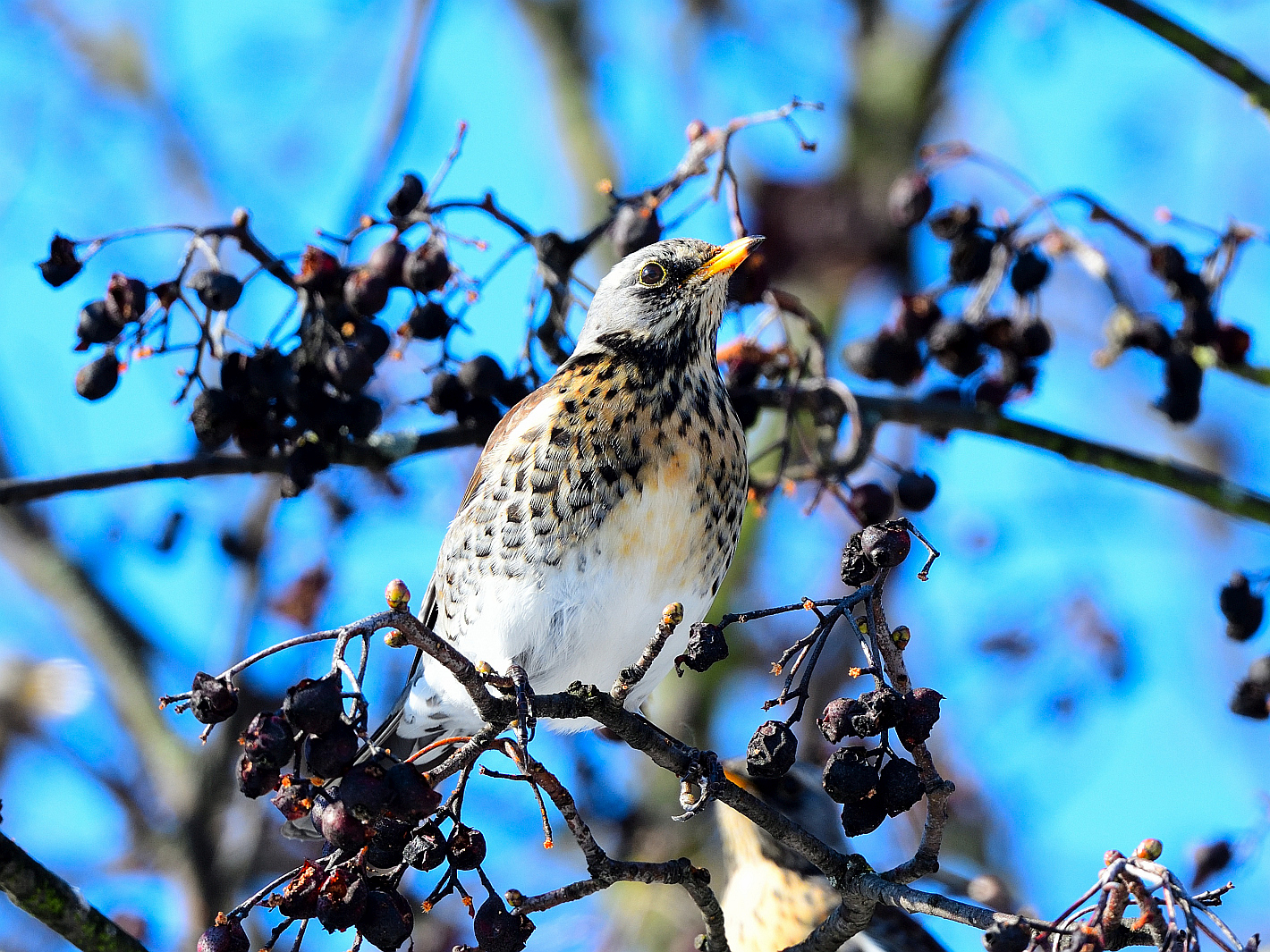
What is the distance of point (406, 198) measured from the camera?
2885 mm

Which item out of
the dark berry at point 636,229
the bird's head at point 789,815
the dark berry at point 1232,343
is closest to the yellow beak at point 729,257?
the dark berry at point 636,229

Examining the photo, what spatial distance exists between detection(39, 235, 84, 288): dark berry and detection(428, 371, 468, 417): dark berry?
0.78m

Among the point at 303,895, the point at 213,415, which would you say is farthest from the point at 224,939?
the point at 213,415

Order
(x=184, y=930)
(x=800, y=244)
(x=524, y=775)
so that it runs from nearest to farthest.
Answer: (x=524, y=775), (x=184, y=930), (x=800, y=244)

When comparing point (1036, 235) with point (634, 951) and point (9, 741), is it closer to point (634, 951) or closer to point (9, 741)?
point (634, 951)

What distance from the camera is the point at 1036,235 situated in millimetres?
A: 3375

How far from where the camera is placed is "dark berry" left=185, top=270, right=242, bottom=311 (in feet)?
9.00

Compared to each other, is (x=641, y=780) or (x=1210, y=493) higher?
(x=641, y=780)

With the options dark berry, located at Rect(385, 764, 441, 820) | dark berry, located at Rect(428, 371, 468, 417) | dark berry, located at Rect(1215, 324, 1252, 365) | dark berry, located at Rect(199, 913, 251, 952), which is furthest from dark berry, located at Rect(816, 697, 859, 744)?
dark berry, located at Rect(1215, 324, 1252, 365)

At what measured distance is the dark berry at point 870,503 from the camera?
10.3 ft

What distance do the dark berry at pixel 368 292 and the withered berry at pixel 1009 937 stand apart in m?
1.75

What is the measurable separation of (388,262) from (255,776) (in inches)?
53.7

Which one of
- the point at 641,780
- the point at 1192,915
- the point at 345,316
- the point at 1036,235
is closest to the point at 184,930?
the point at 641,780

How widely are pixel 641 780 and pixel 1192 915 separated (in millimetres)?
4100
